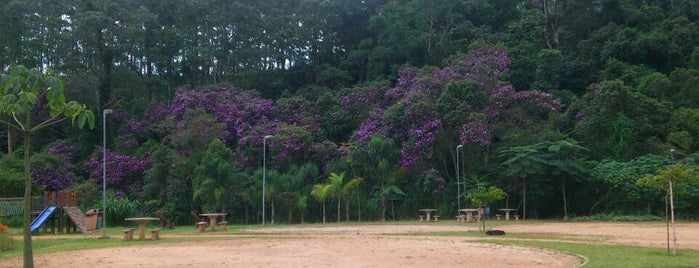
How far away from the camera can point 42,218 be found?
29203 mm

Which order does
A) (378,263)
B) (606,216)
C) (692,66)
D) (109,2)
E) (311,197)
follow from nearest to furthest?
1. (378,263)
2. (606,216)
3. (311,197)
4. (692,66)
5. (109,2)

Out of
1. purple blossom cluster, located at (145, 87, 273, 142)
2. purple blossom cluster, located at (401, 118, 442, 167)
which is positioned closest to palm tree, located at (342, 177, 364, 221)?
purple blossom cluster, located at (401, 118, 442, 167)

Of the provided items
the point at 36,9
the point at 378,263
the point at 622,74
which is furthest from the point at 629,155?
the point at 36,9

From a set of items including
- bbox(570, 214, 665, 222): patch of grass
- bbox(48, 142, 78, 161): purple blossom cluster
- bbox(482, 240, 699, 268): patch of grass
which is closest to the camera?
bbox(482, 240, 699, 268): patch of grass

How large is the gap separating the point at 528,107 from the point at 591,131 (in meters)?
4.62

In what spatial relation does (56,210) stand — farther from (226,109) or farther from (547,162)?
(547,162)

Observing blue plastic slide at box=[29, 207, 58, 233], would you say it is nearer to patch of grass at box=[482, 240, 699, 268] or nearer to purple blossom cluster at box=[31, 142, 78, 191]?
purple blossom cluster at box=[31, 142, 78, 191]

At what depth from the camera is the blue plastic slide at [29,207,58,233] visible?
93.5 feet

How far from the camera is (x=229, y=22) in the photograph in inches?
2304

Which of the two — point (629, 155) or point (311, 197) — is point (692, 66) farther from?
point (311, 197)

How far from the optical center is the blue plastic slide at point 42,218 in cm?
2848

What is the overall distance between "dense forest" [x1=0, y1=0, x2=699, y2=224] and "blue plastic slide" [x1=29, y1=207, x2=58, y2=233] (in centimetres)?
940

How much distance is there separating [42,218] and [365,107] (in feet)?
85.7

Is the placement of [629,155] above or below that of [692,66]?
below
